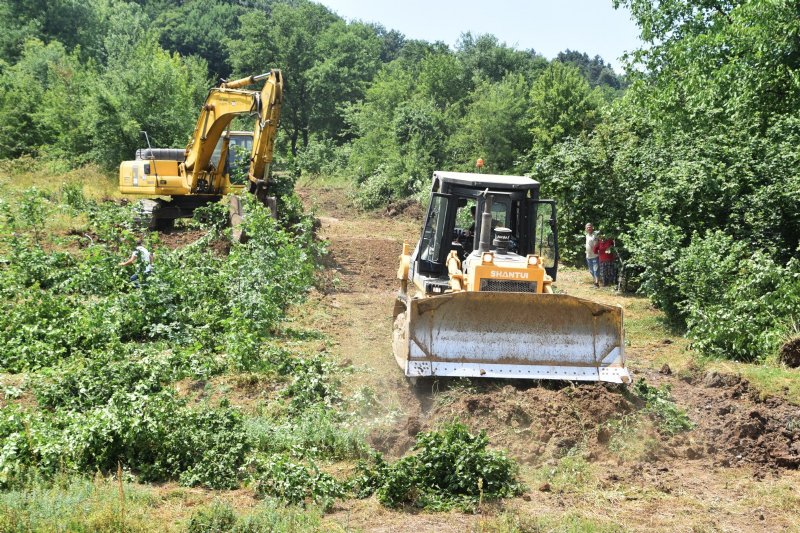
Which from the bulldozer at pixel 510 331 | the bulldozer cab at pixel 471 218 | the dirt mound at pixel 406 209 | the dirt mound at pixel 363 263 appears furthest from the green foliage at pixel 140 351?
the dirt mound at pixel 406 209

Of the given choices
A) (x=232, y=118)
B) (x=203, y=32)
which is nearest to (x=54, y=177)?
(x=232, y=118)

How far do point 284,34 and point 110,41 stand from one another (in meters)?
11.3

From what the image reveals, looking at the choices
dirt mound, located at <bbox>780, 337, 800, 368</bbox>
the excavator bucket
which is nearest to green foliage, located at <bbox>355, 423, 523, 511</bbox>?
the excavator bucket

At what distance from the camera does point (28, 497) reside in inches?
243

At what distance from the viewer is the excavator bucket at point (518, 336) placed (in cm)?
910

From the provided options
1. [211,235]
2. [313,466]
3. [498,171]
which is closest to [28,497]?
[313,466]

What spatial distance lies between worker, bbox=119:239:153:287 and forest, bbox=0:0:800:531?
329 mm

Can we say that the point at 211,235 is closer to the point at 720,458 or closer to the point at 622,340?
the point at 622,340

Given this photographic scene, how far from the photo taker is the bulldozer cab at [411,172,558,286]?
1055cm

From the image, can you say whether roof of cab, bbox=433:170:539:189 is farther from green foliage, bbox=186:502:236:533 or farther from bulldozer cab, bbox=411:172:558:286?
green foliage, bbox=186:502:236:533

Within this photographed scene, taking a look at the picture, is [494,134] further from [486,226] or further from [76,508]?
[76,508]

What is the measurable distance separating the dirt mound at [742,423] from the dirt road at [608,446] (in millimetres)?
15

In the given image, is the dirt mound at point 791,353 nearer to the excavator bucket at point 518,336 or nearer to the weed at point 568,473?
the excavator bucket at point 518,336

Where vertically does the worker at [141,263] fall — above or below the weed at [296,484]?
above
